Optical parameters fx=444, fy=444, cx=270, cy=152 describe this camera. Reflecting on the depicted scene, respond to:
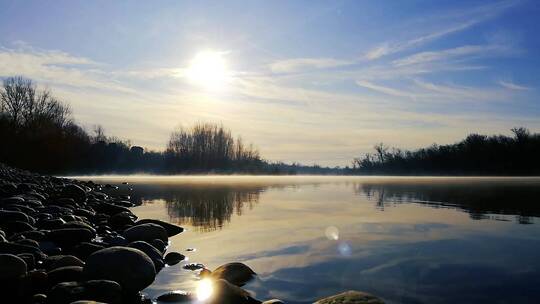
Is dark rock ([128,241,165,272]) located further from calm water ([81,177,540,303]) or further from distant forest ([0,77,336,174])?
distant forest ([0,77,336,174])

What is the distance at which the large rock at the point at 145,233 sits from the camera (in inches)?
348

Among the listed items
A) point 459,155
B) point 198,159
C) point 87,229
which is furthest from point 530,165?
point 87,229

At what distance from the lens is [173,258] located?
24.8ft

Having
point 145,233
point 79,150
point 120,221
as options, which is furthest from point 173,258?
point 79,150

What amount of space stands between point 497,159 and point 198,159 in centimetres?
5673

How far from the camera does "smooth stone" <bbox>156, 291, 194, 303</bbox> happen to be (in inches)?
212

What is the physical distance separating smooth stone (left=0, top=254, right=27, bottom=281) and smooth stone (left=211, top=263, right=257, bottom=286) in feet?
7.92

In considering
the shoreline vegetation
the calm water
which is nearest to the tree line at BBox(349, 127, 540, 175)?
the shoreline vegetation

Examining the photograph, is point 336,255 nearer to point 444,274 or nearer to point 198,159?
point 444,274

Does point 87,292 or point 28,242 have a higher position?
point 28,242

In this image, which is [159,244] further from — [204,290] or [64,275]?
[204,290]

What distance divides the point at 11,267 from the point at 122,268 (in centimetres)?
128

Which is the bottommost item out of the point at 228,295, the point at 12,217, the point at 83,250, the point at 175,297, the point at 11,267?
the point at 175,297

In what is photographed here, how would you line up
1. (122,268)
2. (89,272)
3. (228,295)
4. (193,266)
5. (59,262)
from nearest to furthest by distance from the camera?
(228,295) < (89,272) < (122,268) < (59,262) < (193,266)
